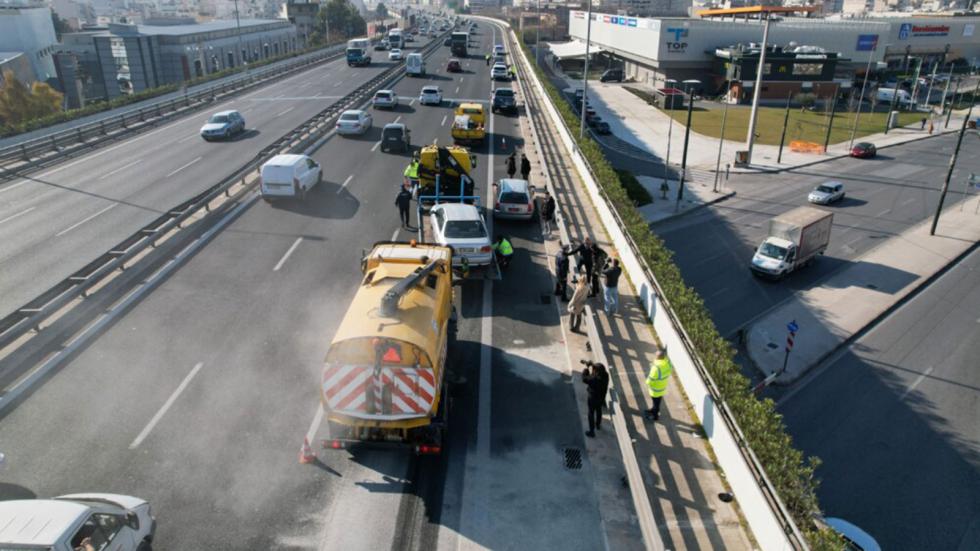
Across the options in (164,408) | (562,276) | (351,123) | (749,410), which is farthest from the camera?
(351,123)

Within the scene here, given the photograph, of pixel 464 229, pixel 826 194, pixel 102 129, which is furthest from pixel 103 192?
pixel 826 194

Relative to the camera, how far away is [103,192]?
27609mm

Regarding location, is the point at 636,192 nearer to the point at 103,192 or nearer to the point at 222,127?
the point at 222,127

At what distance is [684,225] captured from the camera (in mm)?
37844

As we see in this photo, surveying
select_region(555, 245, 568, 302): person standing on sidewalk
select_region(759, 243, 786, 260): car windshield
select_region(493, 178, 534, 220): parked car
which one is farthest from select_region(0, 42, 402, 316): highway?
select_region(759, 243, 786, 260): car windshield

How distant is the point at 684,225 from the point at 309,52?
67415 millimetres

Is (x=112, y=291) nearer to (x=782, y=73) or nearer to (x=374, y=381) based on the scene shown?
(x=374, y=381)

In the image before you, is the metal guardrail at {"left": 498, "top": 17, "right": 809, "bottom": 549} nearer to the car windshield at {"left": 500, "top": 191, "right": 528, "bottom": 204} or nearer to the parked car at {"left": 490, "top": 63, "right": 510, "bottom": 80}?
the car windshield at {"left": 500, "top": 191, "right": 528, "bottom": 204}

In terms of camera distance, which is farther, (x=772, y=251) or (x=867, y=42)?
(x=867, y=42)

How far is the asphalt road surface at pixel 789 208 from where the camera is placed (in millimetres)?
28875

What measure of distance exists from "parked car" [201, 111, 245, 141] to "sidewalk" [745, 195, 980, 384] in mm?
31253

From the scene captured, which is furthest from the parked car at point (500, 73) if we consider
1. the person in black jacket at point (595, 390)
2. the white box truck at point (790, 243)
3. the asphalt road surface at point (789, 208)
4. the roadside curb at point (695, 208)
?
the person in black jacket at point (595, 390)

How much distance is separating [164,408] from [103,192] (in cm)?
1906

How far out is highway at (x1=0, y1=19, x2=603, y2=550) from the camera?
10.2 m
